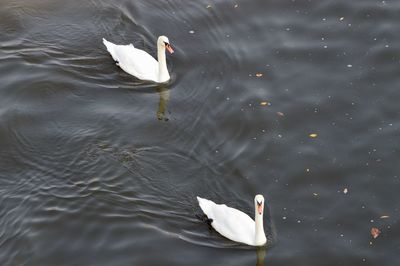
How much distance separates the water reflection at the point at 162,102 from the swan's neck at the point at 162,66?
213 mm

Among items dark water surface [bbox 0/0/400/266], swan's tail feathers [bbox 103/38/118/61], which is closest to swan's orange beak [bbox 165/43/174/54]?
dark water surface [bbox 0/0/400/266]

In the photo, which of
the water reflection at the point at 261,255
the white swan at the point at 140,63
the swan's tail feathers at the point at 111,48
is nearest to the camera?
the water reflection at the point at 261,255

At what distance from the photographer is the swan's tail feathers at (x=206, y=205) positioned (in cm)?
1501

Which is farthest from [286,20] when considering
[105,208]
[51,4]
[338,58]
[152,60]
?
[105,208]

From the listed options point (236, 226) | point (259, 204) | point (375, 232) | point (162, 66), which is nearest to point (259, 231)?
point (236, 226)

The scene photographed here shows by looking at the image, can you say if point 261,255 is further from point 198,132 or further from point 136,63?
point 136,63

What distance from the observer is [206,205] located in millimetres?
15055

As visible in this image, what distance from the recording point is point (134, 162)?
53.8 ft

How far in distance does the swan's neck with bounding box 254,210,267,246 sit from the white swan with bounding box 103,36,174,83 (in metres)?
5.17

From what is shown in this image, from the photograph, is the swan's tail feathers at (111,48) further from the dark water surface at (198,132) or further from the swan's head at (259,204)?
the swan's head at (259,204)

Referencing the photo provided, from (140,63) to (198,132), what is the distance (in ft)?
7.64

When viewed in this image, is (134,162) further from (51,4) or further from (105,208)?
(51,4)

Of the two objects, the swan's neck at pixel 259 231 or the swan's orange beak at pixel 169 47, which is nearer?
the swan's neck at pixel 259 231

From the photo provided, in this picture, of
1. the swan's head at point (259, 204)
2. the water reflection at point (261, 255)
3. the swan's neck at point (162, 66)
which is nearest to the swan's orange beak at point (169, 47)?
the swan's neck at point (162, 66)
